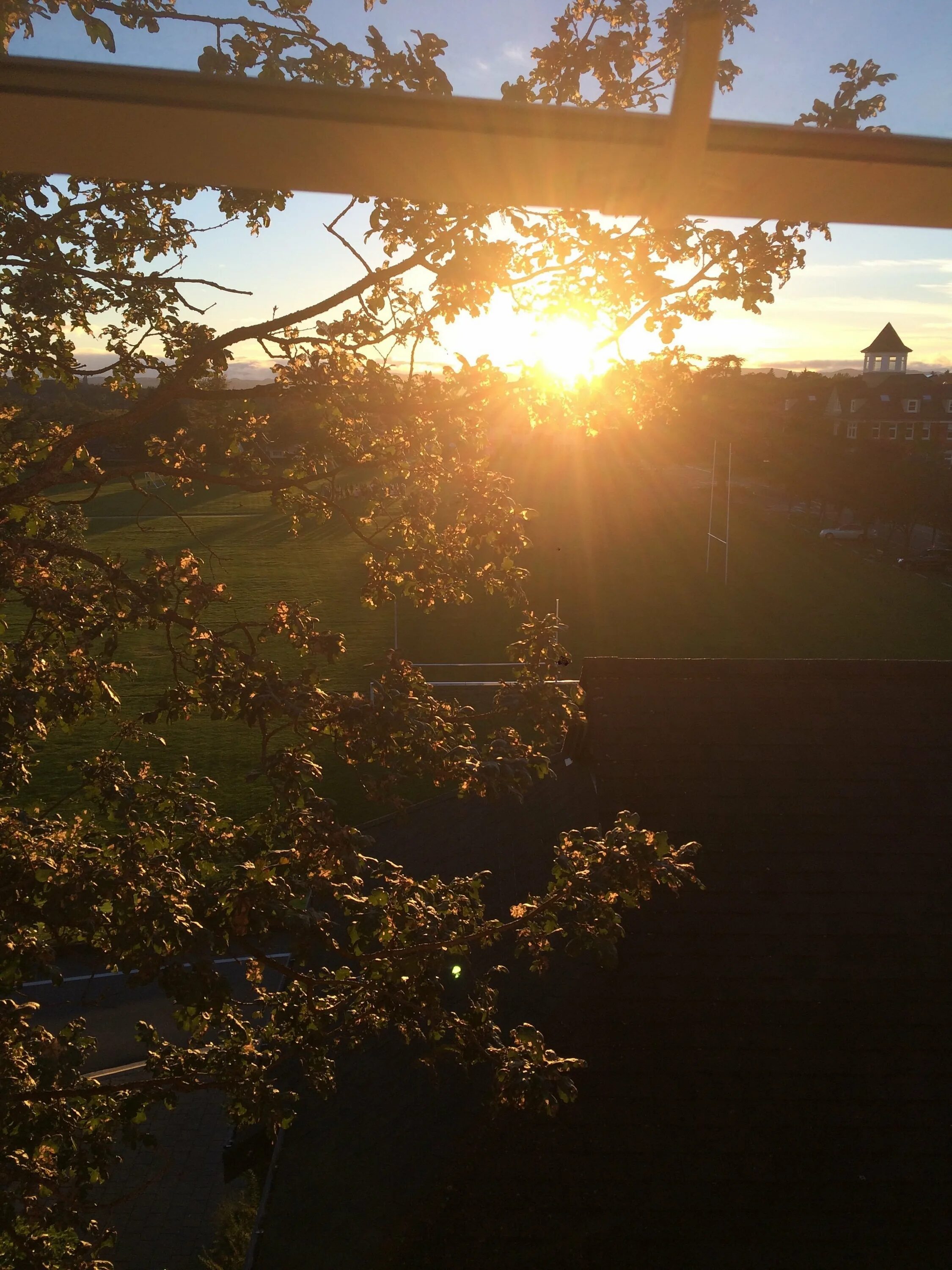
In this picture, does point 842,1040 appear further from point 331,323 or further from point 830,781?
point 331,323

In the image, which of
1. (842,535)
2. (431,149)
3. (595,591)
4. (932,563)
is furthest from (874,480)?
(431,149)

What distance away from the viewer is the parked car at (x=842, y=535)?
38594 mm

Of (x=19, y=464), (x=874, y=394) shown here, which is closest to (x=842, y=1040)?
(x=19, y=464)

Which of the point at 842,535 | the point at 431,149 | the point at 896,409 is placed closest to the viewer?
the point at 431,149

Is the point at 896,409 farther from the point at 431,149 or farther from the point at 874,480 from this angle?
the point at 431,149

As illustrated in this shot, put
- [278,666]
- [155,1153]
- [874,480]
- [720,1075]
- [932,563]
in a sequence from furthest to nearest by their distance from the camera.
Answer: [874,480] < [932,563] < [155,1153] < [720,1075] < [278,666]

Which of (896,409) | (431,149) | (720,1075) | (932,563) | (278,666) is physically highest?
(896,409)

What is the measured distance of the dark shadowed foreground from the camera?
4113 millimetres

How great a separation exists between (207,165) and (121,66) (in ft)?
0.66

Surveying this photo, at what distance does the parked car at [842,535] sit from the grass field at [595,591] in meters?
0.54

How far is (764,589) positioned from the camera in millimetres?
30922

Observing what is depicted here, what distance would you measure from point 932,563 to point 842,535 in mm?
6196

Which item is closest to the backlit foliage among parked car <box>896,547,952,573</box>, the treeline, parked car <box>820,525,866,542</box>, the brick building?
parked car <box>896,547,952,573</box>

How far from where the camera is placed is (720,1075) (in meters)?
4.57
